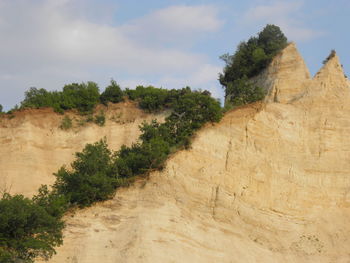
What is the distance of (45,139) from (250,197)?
1194cm

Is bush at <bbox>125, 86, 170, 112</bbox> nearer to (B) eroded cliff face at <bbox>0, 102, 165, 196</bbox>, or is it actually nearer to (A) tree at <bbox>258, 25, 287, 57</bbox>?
(B) eroded cliff face at <bbox>0, 102, 165, 196</bbox>

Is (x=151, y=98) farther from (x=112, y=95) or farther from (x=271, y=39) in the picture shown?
(x=271, y=39)

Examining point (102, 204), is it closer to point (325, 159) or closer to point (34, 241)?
point (34, 241)

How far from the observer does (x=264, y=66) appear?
3906cm

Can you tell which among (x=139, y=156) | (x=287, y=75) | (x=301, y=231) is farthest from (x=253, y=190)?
(x=287, y=75)

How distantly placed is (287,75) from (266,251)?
10.5 meters

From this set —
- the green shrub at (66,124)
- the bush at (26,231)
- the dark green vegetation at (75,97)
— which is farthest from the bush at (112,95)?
the bush at (26,231)

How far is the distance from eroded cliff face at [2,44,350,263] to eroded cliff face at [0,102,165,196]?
635 centimetres

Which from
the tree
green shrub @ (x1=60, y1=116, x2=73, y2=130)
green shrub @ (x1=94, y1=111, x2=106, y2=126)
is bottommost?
green shrub @ (x1=60, y1=116, x2=73, y2=130)

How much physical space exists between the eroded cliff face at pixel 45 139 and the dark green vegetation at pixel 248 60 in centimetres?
426

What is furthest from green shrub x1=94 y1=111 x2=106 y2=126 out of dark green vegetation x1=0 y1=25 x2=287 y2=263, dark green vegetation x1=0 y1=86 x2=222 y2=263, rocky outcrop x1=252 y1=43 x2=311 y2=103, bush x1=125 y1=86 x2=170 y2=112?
rocky outcrop x1=252 y1=43 x2=311 y2=103

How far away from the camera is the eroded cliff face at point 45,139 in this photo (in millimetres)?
35812

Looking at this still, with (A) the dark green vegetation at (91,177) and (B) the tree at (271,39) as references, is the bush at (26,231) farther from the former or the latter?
(B) the tree at (271,39)

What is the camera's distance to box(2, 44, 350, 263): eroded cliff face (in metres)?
28.6
